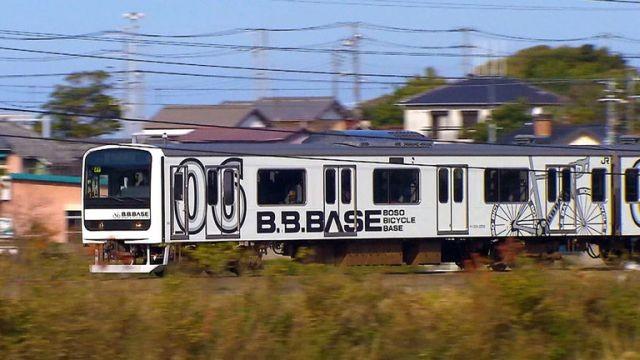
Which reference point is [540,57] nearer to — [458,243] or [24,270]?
[458,243]

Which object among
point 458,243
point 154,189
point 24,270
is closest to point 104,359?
point 24,270

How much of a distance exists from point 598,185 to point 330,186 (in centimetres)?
580

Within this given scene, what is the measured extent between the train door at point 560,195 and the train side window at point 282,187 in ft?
17.2

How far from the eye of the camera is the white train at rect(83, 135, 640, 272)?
64.8 ft

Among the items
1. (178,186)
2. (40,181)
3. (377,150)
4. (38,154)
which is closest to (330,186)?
(377,150)

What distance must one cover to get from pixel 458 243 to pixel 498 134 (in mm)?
22023

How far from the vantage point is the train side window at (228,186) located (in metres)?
19.8

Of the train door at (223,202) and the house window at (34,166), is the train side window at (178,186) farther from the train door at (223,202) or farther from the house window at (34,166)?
the house window at (34,166)

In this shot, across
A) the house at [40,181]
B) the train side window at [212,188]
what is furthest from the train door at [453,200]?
the house at [40,181]

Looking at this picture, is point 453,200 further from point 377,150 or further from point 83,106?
point 83,106

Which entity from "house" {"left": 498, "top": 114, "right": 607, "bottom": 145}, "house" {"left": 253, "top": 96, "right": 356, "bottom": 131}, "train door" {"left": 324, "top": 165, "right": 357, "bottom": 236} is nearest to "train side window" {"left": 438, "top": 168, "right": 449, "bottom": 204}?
"train door" {"left": 324, "top": 165, "right": 357, "bottom": 236}

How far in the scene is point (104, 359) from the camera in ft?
28.2

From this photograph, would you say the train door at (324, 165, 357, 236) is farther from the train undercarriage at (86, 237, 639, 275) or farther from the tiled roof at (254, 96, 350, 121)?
the tiled roof at (254, 96, 350, 121)

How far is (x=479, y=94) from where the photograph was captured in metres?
48.0
